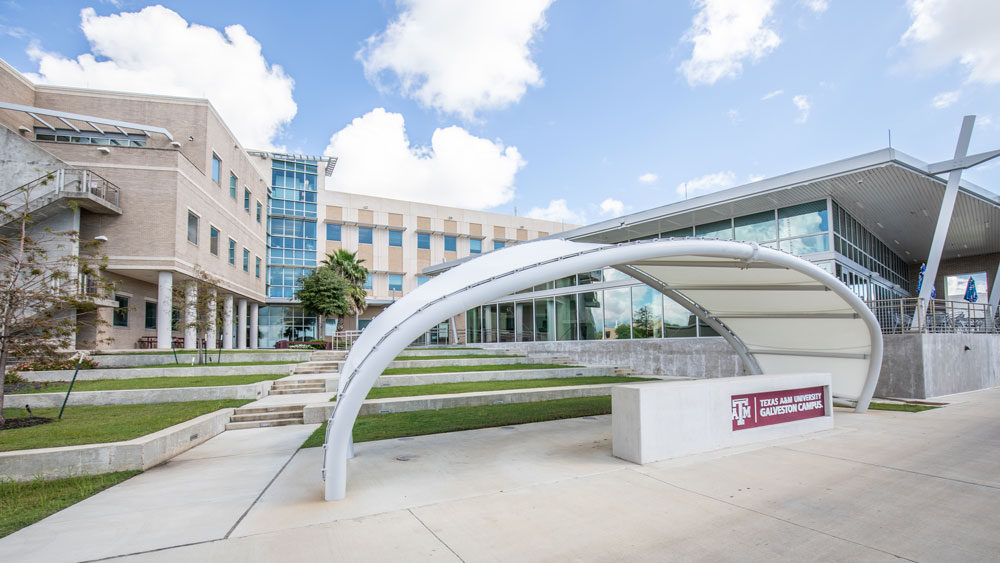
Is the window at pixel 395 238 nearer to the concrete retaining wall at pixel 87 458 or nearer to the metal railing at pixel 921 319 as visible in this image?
the metal railing at pixel 921 319

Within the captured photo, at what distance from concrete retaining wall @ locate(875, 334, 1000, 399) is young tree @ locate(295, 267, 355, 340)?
32452mm

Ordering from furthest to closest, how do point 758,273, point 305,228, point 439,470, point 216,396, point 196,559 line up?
point 305,228 < point 216,396 < point 758,273 < point 439,470 < point 196,559

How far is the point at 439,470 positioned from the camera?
7133 millimetres

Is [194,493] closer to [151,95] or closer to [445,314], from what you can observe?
[445,314]

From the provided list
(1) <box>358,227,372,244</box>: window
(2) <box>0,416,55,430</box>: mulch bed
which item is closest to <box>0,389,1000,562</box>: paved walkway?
(2) <box>0,416,55,430</box>: mulch bed

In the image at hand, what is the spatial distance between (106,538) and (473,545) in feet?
11.8

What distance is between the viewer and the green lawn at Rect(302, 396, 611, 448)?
10029mm

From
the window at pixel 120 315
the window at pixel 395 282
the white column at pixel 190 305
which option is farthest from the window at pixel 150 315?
the window at pixel 395 282

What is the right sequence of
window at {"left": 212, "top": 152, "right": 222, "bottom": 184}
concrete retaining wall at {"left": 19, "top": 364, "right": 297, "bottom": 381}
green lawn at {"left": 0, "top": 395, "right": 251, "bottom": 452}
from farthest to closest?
window at {"left": 212, "top": 152, "right": 222, "bottom": 184} → concrete retaining wall at {"left": 19, "top": 364, "right": 297, "bottom": 381} → green lawn at {"left": 0, "top": 395, "right": 251, "bottom": 452}

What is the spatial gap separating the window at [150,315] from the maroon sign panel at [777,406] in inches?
1213

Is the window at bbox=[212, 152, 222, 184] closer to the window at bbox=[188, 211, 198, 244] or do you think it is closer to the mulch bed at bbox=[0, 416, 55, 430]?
the window at bbox=[188, 211, 198, 244]

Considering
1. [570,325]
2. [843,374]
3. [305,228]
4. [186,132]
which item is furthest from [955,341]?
[305,228]

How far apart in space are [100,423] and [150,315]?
2210cm

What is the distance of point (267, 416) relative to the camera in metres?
12.0
